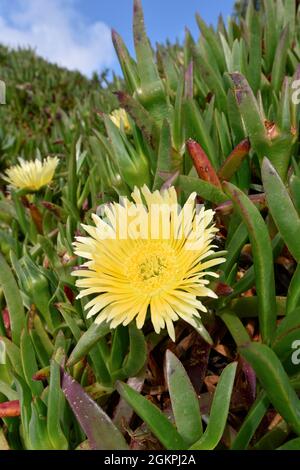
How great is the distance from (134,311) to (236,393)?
17 centimetres

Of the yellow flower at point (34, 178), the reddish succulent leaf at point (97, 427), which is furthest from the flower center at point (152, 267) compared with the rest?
the yellow flower at point (34, 178)

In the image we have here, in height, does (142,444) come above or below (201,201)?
below

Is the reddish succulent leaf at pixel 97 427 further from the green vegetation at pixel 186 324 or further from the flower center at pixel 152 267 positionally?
the flower center at pixel 152 267

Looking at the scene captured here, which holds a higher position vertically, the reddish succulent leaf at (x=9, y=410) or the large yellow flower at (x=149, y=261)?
the large yellow flower at (x=149, y=261)

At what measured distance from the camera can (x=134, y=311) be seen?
0.54m

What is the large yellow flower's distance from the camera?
0.54 meters

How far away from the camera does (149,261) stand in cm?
62

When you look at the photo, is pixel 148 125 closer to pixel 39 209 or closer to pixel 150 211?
pixel 150 211

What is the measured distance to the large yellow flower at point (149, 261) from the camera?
535 millimetres

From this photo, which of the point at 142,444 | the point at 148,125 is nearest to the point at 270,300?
the point at 142,444
